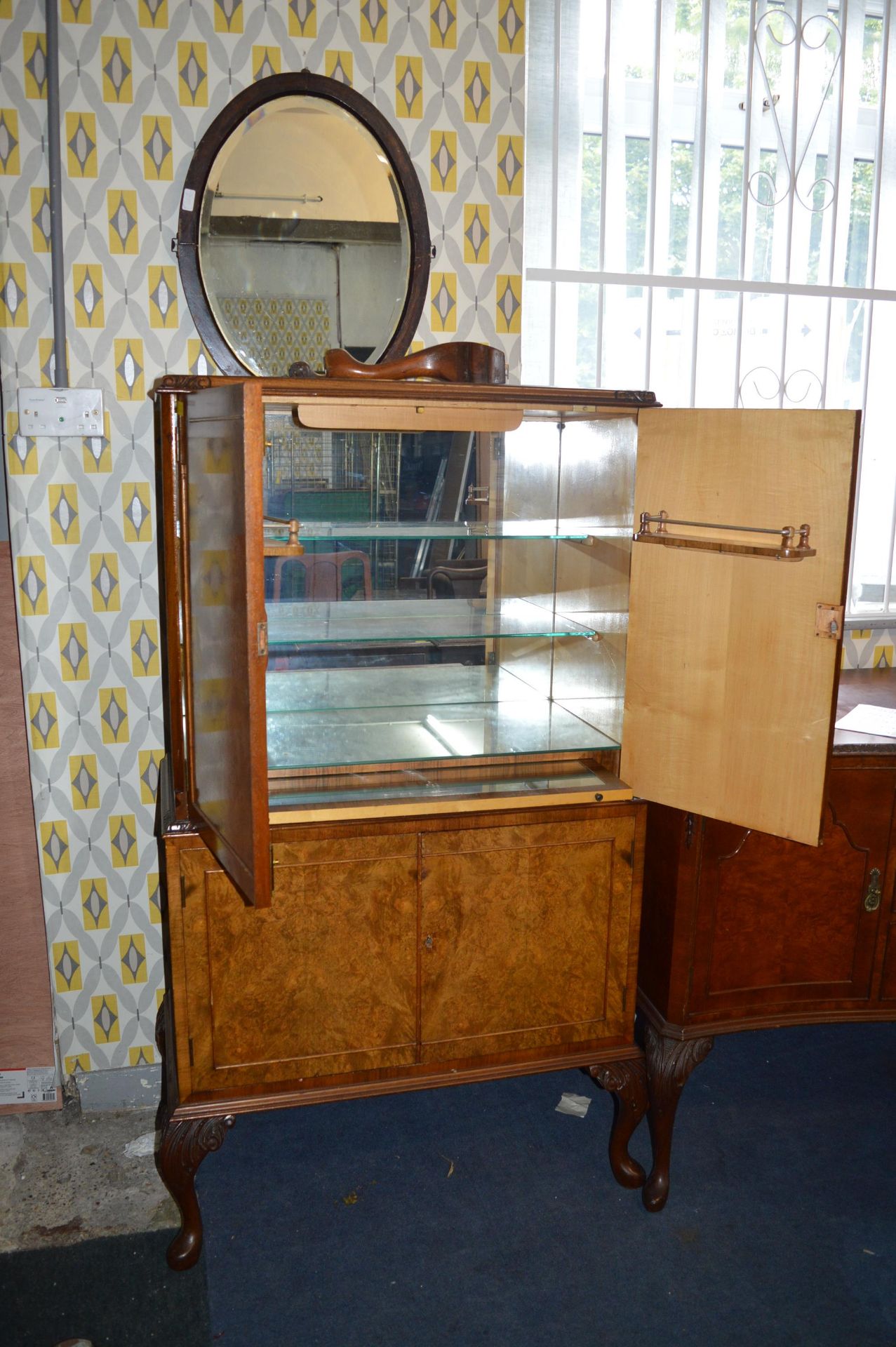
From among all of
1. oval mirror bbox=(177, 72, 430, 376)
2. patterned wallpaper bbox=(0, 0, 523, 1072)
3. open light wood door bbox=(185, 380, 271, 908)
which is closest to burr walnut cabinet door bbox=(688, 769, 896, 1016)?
open light wood door bbox=(185, 380, 271, 908)

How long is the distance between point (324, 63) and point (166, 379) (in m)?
1.06

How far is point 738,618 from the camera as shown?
1.94 m

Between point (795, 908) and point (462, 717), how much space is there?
88cm

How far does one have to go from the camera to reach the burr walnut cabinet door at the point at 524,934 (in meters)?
2.03

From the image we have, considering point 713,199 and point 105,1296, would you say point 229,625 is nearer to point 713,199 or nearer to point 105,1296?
point 105,1296

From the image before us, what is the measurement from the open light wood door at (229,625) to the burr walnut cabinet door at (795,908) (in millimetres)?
1036

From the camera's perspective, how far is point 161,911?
2.56 meters

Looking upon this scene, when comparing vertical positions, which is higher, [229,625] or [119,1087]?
[229,625]

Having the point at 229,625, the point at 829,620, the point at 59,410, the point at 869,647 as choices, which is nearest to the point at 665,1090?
the point at 829,620

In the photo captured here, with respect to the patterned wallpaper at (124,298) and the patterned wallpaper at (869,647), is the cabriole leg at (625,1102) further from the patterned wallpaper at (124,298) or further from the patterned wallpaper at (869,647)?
the patterned wallpaper at (869,647)

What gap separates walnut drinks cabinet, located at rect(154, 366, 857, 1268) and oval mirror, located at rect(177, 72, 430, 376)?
495 mm

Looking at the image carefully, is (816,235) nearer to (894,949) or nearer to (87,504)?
(894,949)

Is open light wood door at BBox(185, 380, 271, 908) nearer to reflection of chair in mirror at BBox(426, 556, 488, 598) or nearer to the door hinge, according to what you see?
reflection of chair in mirror at BBox(426, 556, 488, 598)

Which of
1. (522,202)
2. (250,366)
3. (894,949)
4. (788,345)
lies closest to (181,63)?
(250,366)
